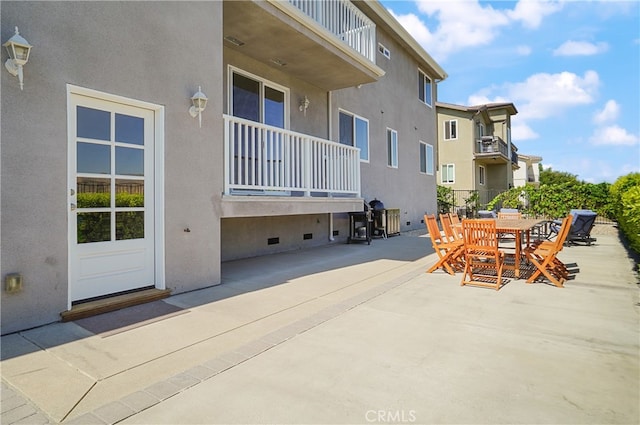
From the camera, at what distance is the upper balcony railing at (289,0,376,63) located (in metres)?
7.82

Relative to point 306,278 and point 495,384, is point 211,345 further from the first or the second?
point 306,278

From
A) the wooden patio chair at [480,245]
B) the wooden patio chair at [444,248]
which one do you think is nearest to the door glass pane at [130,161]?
the wooden patio chair at [444,248]

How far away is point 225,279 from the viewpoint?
19.1ft

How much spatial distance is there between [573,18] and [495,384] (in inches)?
436

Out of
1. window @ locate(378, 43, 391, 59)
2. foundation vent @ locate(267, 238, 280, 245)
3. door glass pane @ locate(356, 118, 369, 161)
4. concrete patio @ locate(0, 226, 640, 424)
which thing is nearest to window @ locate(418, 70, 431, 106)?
window @ locate(378, 43, 391, 59)

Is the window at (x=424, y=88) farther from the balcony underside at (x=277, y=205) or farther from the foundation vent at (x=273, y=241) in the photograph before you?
the foundation vent at (x=273, y=241)

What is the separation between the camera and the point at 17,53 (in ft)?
10.9

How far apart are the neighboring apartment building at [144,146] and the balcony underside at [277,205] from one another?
0.03 meters

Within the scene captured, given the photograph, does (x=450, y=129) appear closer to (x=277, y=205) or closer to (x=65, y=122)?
(x=277, y=205)

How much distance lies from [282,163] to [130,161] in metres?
2.94

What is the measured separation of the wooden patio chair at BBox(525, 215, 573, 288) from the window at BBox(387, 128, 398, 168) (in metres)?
7.59

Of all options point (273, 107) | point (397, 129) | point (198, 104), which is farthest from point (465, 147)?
point (198, 104)

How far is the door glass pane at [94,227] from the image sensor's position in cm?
408

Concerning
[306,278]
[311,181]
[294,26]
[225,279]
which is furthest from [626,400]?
[294,26]
